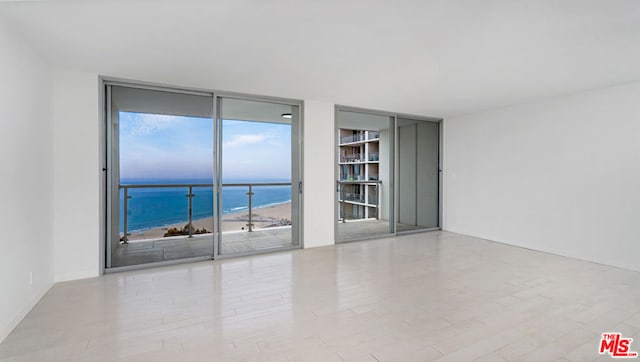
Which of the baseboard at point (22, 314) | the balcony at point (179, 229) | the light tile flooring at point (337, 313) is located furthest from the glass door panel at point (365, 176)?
the baseboard at point (22, 314)

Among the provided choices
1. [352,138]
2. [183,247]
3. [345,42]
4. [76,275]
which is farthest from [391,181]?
[76,275]

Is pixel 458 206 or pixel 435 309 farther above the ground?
pixel 458 206

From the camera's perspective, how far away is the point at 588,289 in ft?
11.3

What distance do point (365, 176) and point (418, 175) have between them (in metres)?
1.72

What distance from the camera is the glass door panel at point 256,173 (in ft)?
16.4

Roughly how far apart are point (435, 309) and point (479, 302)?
0.51 metres

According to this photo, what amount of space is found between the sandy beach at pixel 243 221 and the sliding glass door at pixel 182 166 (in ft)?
0.09

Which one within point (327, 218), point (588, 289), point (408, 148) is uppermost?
point (408, 148)

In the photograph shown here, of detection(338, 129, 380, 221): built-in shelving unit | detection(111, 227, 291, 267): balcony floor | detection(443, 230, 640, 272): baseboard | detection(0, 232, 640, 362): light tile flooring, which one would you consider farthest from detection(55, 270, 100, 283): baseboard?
detection(443, 230, 640, 272): baseboard

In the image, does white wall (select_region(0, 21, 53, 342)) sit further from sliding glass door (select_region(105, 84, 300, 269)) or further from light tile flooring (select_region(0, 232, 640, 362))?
sliding glass door (select_region(105, 84, 300, 269))

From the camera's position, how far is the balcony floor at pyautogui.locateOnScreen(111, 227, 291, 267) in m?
4.57

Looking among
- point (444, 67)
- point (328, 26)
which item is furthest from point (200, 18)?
point (444, 67)

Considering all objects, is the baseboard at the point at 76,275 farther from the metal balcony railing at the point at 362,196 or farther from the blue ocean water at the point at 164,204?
the metal balcony railing at the point at 362,196

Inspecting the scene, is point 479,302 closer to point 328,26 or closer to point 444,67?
point 444,67
